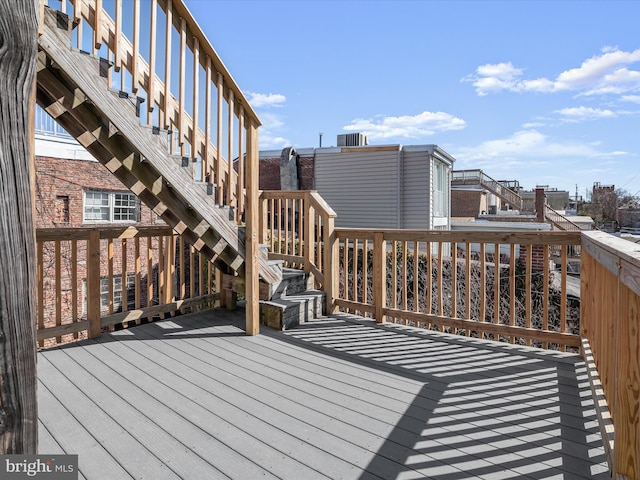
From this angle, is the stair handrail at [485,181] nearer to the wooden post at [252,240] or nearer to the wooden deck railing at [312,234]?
the wooden deck railing at [312,234]

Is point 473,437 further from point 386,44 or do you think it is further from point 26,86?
point 386,44

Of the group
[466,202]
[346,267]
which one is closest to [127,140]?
[346,267]

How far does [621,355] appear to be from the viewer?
167 cm

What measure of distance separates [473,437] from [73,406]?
2.32 meters

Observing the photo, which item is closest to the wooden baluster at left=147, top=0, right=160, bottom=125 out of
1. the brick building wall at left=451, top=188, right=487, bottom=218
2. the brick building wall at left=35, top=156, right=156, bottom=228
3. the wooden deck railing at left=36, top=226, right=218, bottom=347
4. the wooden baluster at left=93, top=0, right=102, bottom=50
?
the wooden baluster at left=93, top=0, right=102, bottom=50

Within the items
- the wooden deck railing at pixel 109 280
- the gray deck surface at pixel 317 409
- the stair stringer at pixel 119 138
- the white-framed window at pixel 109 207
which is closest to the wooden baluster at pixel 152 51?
the stair stringer at pixel 119 138

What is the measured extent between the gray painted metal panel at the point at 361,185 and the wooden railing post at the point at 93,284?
10378 millimetres

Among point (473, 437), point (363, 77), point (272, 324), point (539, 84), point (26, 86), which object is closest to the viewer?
point (26, 86)

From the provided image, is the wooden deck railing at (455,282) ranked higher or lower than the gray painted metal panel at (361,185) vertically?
lower

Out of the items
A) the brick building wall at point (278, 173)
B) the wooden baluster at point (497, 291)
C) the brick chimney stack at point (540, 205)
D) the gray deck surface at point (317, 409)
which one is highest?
the brick building wall at point (278, 173)

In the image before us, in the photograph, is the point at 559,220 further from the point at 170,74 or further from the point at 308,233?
the point at 170,74

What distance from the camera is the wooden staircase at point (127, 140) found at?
8.37ft

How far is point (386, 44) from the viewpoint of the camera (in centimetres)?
1091

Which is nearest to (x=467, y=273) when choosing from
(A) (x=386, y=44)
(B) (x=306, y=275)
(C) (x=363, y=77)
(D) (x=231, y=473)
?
(B) (x=306, y=275)
